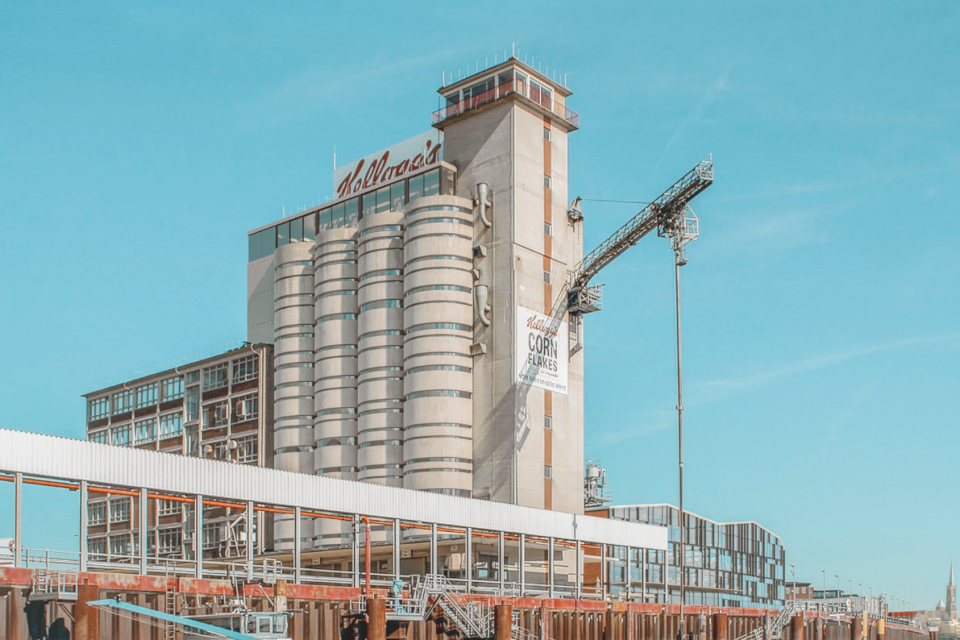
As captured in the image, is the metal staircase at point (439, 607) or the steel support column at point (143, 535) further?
the metal staircase at point (439, 607)

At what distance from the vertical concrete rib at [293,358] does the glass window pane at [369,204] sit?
6.75 meters

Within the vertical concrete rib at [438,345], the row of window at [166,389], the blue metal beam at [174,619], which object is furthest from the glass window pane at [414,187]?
the blue metal beam at [174,619]

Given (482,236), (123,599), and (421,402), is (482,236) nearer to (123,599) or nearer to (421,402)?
(421,402)

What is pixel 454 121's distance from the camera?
116875 millimetres

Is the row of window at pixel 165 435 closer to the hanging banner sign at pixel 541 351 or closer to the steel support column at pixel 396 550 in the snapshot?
the hanging banner sign at pixel 541 351

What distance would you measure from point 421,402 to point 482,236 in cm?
1556

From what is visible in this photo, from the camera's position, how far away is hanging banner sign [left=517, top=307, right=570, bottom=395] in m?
109

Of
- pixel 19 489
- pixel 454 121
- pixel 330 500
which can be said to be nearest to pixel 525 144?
pixel 454 121

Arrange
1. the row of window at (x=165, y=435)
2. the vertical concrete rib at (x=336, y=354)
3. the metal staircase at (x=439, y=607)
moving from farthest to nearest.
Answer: the row of window at (x=165, y=435)
the vertical concrete rib at (x=336, y=354)
the metal staircase at (x=439, y=607)

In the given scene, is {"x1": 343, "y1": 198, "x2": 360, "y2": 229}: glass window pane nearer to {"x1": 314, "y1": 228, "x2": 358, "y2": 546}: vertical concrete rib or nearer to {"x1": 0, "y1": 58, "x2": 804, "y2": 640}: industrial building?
{"x1": 0, "y1": 58, "x2": 804, "y2": 640}: industrial building

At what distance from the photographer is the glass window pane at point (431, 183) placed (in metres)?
115

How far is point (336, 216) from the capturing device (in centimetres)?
12438

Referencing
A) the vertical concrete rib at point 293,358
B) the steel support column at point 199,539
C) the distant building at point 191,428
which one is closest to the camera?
the steel support column at point 199,539

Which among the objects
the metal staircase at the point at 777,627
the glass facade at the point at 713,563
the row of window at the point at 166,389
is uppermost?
the row of window at the point at 166,389
